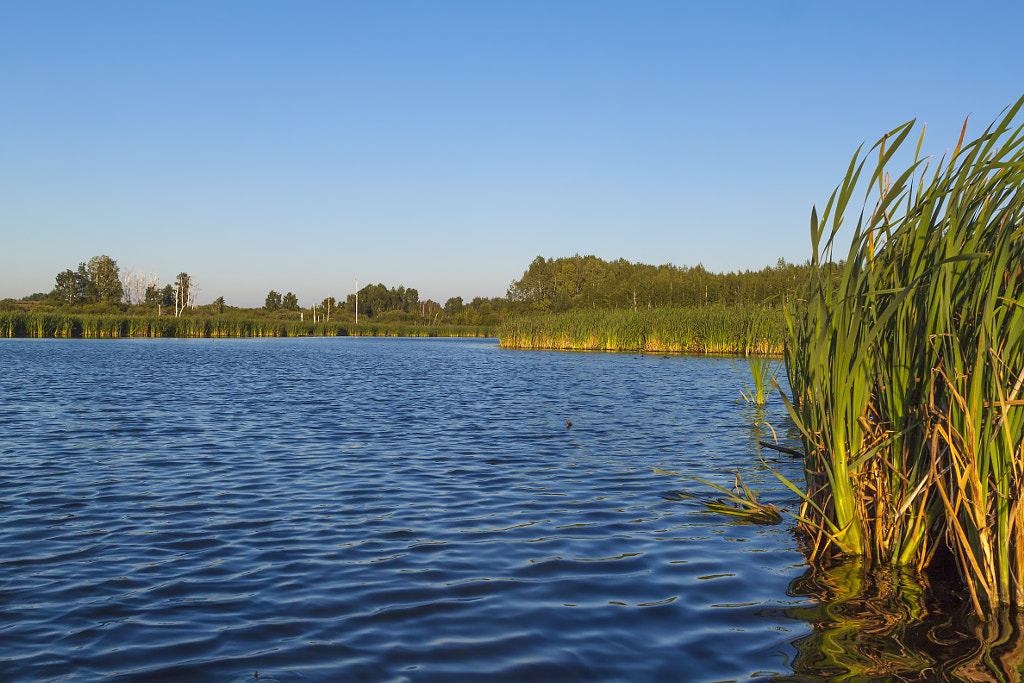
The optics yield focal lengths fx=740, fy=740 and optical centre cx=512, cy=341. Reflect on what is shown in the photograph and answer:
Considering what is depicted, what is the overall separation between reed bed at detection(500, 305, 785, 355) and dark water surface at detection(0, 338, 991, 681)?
22.9m

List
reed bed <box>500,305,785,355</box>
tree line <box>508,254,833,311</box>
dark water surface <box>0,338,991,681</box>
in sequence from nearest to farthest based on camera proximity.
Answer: dark water surface <box>0,338,991,681</box>
reed bed <box>500,305,785,355</box>
tree line <box>508,254,833,311</box>

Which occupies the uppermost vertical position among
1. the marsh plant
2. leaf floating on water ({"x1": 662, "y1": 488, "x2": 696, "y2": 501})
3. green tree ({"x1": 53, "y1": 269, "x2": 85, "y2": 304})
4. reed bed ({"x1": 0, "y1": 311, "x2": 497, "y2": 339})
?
green tree ({"x1": 53, "y1": 269, "x2": 85, "y2": 304})

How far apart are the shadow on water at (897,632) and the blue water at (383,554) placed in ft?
0.52

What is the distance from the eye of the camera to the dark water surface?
387 cm

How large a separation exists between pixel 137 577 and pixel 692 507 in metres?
4.87

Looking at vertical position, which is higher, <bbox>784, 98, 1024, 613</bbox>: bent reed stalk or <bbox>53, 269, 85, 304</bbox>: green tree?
<bbox>53, 269, 85, 304</bbox>: green tree

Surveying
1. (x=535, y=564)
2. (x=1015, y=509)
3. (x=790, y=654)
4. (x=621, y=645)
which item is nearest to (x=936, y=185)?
(x=1015, y=509)

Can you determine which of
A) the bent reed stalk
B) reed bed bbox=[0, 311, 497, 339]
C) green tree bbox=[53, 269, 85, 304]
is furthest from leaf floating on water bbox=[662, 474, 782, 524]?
green tree bbox=[53, 269, 85, 304]

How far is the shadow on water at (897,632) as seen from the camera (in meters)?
3.66

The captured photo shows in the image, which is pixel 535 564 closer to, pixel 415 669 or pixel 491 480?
pixel 415 669

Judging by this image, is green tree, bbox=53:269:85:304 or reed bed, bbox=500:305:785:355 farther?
green tree, bbox=53:269:85:304

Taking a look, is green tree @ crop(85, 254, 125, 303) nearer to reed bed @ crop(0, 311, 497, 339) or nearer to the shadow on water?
reed bed @ crop(0, 311, 497, 339)

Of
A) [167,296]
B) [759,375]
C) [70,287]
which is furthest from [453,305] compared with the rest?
[759,375]

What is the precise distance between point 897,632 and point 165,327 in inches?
2659
